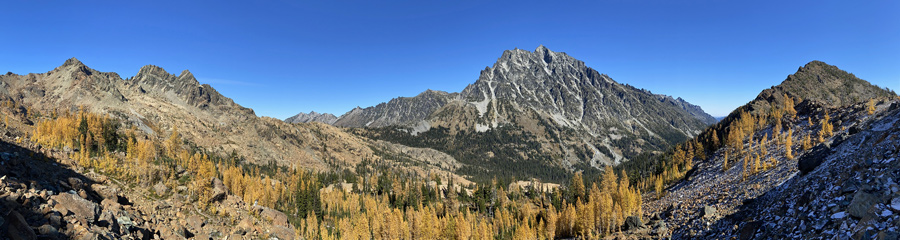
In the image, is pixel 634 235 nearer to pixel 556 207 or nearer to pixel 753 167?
pixel 753 167

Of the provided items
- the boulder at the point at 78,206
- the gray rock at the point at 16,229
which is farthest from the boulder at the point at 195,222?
the gray rock at the point at 16,229

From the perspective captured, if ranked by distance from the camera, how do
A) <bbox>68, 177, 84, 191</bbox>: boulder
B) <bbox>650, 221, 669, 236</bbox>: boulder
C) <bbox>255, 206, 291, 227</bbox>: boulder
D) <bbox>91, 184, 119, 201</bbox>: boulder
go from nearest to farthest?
<bbox>68, 177, 84, 191</bbox>: boulder < <bbox>91, 184, 119, 201</bbox>: boulder < <bbox>650, 221, 669, 236</bbox>: boulder < <bbox>255, 206, 291, 227</bbox>: boulder

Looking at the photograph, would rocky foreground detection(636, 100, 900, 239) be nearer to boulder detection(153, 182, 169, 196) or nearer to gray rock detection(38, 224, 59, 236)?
gray rock detection(38, 224, 59, 236)

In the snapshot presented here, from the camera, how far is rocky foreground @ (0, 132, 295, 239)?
25.6 m

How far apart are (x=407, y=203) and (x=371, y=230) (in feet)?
127

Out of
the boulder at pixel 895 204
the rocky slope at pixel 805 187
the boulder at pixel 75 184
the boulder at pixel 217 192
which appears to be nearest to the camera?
the boulder at pixel 895 204

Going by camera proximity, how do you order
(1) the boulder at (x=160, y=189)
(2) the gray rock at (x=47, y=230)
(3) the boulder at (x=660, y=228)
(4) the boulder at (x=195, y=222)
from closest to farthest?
(2) the gray rock at (x=47, y=230)
(4) the boulder at (x=195, y=222)
(1) the boulder at (x=160, y=189)
(3) the boulder at (x=660, y=228)

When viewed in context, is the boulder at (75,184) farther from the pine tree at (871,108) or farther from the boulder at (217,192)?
the pine tree at (871,108)

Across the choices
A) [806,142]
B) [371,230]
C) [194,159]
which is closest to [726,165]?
[806,142]

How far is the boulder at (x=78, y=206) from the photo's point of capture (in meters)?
30.1

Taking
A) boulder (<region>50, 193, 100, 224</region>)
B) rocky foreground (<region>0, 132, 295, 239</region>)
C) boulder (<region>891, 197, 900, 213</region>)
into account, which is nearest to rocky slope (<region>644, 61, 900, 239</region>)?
boulder (<region>891, 197, 900, 213</region>)

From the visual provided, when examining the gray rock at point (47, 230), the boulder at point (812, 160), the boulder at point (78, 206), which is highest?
the boulder at point (812, 160)

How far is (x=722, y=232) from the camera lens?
1829 inches

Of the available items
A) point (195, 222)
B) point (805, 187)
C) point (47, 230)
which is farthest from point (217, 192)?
point (805, 187)
